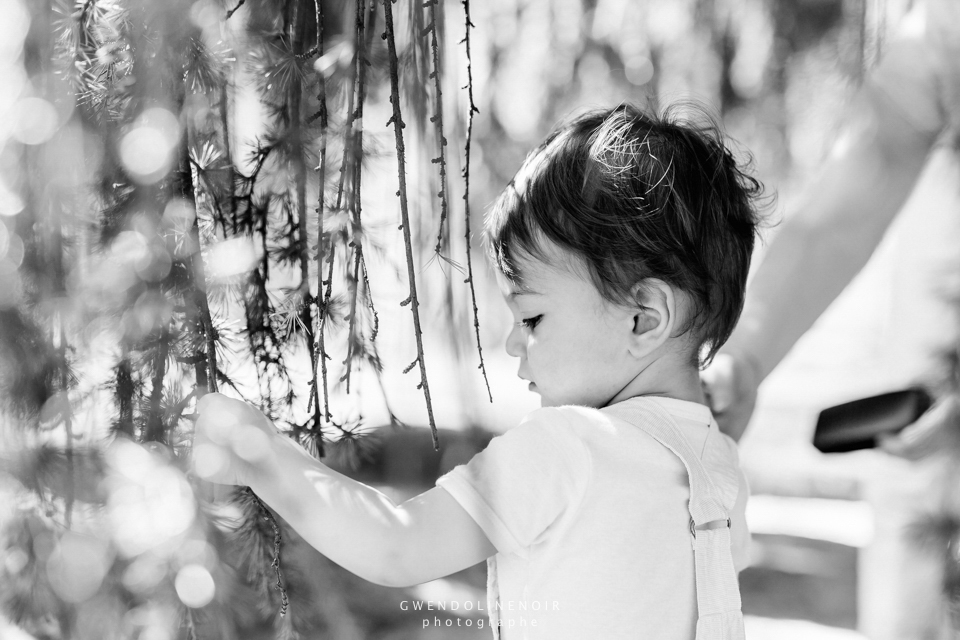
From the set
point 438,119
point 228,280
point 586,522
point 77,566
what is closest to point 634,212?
point 438,119

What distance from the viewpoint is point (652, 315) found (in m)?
0.93

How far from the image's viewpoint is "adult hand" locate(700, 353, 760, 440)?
1.20m

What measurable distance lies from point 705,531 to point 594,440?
17cm

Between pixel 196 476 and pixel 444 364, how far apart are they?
0.98ft

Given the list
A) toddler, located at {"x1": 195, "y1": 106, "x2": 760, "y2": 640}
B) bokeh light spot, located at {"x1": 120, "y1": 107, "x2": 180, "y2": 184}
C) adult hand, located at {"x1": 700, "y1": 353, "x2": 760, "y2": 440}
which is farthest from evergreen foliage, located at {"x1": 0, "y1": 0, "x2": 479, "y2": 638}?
adult hand, located at {"x1": 700, "y1": 353, "x2": 760, "y2": 440}

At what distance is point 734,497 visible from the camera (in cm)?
96

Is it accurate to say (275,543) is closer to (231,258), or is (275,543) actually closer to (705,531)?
(231,258)

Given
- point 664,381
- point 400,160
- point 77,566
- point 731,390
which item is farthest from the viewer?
point 731,390

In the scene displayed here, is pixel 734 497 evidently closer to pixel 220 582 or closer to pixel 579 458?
pixel 579 458

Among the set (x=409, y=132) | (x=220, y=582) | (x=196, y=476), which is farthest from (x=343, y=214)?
(x=220, y=582)

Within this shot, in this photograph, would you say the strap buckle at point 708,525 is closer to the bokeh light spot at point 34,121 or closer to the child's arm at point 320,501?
the child's arm at point 320,501

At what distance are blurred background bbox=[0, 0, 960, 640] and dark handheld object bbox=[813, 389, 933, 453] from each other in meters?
0.05

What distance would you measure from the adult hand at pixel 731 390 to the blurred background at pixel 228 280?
23cm

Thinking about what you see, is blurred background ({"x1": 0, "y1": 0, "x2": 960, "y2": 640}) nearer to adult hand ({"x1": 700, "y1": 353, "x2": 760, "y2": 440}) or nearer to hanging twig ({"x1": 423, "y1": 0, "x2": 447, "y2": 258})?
hanging twig ({"x1": 423, "y1": 0, "x2": 447, "y2": 258})
